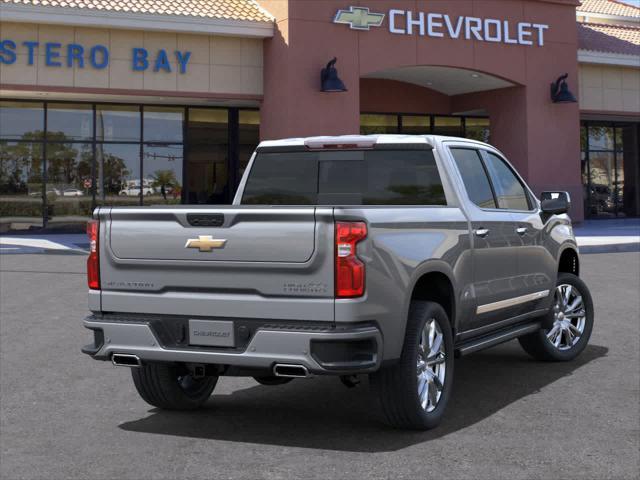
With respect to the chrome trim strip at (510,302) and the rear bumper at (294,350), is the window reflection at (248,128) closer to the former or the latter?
the chrome trim strip at (510,302)

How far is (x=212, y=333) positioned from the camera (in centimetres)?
562

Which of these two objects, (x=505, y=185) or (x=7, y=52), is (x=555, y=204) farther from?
(x=7, y=52)

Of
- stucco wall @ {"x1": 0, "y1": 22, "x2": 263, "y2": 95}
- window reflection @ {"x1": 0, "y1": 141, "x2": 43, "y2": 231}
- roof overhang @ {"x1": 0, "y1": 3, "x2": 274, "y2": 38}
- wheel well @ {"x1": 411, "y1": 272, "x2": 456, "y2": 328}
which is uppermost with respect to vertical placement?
roof overhang @ {"x1": 0, "y1": 3, "x2": 274, "y2": 38}

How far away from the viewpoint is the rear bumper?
17.5 feet

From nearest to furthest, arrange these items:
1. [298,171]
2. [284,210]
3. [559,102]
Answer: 1. [284,210]
2. [298,171]
3. [559,102]

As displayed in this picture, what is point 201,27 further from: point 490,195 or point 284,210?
point 284,210

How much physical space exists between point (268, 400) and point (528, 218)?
274cm

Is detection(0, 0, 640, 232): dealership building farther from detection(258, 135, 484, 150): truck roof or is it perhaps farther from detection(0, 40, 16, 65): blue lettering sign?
detection(258, 135, 484, 150): truck roof

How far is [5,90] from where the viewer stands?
24656 mm

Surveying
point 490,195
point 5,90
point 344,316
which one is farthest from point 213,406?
point 5,90

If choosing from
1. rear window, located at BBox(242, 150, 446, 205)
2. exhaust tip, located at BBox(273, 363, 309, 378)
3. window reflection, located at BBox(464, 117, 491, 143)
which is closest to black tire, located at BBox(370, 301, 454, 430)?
exhaust tip, located at BBox(273, 363, 309, 378)

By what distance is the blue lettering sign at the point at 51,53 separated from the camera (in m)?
24.6

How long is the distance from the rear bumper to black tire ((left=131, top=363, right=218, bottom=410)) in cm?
61

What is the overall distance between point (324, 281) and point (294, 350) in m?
0.44
